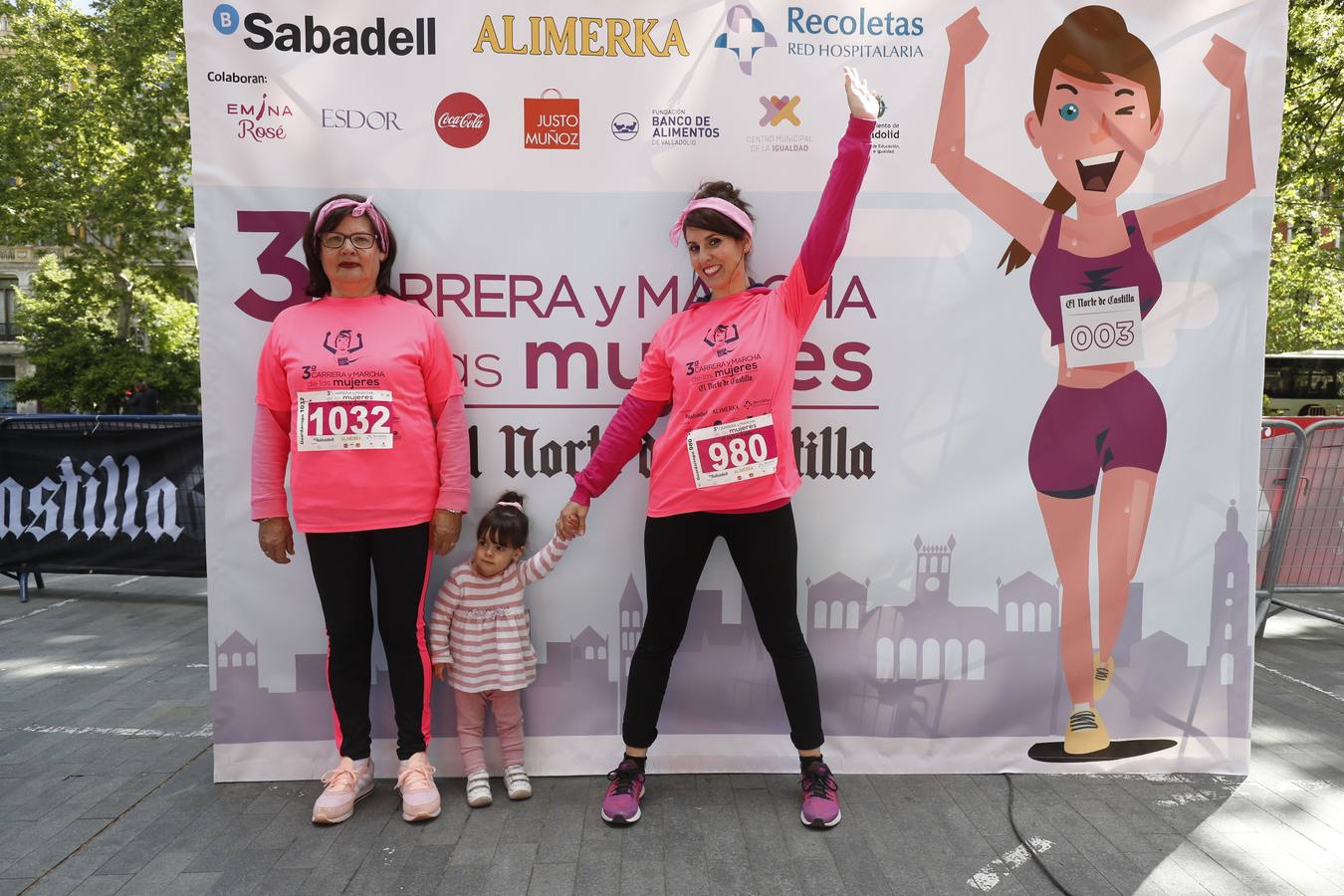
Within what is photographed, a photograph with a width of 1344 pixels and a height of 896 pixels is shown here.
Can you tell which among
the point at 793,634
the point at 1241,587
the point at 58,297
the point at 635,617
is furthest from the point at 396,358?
the point at 58,297

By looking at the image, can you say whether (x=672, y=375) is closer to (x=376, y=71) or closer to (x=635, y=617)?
(x=635, y=617)

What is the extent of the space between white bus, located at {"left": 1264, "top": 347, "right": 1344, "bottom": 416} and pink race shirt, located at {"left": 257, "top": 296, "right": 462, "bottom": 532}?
2518cm

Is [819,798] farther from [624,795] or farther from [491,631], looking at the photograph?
[491,631]

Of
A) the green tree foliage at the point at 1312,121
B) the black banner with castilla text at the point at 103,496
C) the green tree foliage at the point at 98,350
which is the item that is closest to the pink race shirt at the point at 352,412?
the black banner with castilla text at the point at 103,496

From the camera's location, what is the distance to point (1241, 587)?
3.29 metres

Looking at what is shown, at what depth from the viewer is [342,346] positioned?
9.34 feet

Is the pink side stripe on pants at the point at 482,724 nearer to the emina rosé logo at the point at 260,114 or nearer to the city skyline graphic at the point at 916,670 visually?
the city skyline graphic at the point at 916,670

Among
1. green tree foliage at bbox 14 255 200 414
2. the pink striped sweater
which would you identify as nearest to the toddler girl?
the pink striped sweater

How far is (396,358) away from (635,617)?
4.25 ft

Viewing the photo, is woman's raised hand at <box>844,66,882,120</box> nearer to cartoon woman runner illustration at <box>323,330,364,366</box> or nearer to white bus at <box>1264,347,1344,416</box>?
cartoon woman runner illustration at <box>323,330,364,366</box>

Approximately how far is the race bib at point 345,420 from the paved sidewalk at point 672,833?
1296 millimetres

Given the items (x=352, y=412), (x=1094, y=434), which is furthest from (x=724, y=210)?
(x=1094, y=434)

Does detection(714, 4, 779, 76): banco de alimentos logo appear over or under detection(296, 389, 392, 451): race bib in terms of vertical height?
over

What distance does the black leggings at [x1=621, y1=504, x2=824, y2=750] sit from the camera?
2877 mm
